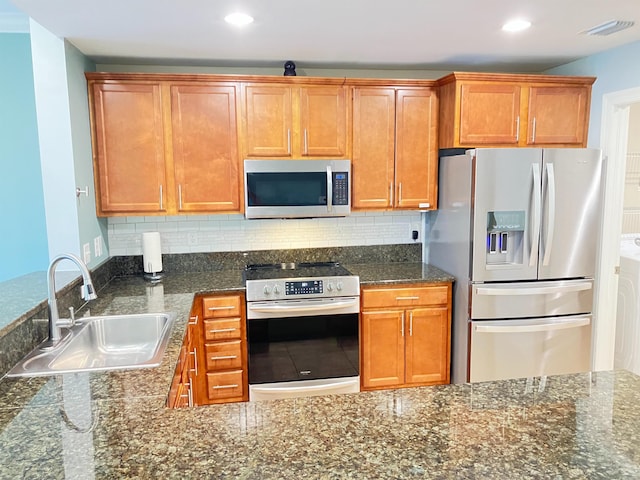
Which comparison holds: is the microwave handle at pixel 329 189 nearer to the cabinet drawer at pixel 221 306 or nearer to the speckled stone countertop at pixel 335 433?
the cabinet drawer at pixel 221 306

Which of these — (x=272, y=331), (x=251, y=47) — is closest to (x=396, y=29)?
(x=251, y=47)

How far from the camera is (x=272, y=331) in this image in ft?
10.1

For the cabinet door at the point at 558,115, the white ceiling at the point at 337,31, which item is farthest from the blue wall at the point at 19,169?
A: the cabinet door at the point at 558,115

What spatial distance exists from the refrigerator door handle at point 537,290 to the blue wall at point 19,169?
120 inches

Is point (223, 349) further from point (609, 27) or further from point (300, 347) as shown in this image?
point (609, 27)

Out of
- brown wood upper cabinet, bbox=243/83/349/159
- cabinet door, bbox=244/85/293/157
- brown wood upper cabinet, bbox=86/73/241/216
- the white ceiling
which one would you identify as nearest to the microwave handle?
brown wood upper cabinet, bbox=243/83/349/159

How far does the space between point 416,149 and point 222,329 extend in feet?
6.16

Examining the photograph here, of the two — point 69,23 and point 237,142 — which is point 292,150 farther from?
point 69,23

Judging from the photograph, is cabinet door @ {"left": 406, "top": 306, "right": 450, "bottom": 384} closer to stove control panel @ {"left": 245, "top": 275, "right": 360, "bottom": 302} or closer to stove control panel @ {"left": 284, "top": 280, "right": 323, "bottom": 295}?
stove control panel @ {"left": 245, "top": 275, "right": 360, "bottom": 302}

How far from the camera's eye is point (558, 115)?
3332 mm

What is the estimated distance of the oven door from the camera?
3.06 m

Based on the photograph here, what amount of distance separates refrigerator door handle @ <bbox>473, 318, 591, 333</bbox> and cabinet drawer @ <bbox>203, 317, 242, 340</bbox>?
1.57m

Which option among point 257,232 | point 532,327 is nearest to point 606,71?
point 532,327

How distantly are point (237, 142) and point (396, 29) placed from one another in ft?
4.22
